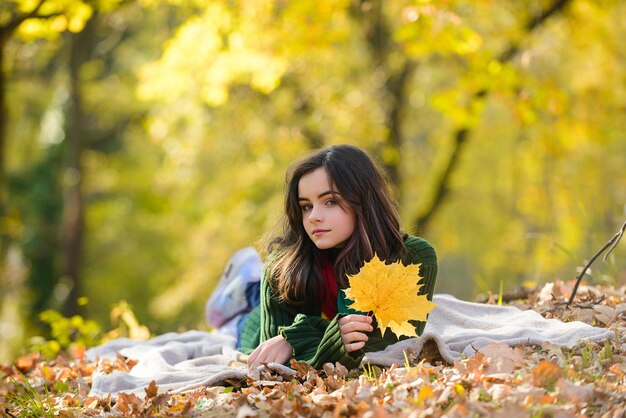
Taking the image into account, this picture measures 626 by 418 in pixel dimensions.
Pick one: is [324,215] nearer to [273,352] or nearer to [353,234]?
[353,234]

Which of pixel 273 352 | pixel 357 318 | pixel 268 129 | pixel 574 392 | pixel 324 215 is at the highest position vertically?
pixel 268 129

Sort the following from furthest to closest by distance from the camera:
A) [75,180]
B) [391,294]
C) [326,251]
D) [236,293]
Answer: [75,180] < [236,293] < [326,251] < [391,294]

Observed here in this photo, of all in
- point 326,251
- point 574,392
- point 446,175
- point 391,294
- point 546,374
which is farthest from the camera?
point 446,175

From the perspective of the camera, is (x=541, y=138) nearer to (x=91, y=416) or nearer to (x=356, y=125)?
(x=356, y=125)

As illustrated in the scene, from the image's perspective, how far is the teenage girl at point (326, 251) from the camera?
3383 mm

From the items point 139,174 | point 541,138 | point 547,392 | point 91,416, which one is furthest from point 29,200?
point 547,392

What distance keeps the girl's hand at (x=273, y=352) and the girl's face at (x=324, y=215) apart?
44cm

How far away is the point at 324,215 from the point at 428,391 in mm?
1077

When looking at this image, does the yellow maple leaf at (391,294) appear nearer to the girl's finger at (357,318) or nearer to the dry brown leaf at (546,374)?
the girl's finger at (357,318)

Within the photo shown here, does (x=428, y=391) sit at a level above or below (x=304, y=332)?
below

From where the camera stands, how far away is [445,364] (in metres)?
3.28

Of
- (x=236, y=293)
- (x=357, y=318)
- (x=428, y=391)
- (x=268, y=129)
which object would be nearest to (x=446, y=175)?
(x=268, y=129)

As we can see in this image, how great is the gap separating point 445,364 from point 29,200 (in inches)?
596

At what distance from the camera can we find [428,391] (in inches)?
101
